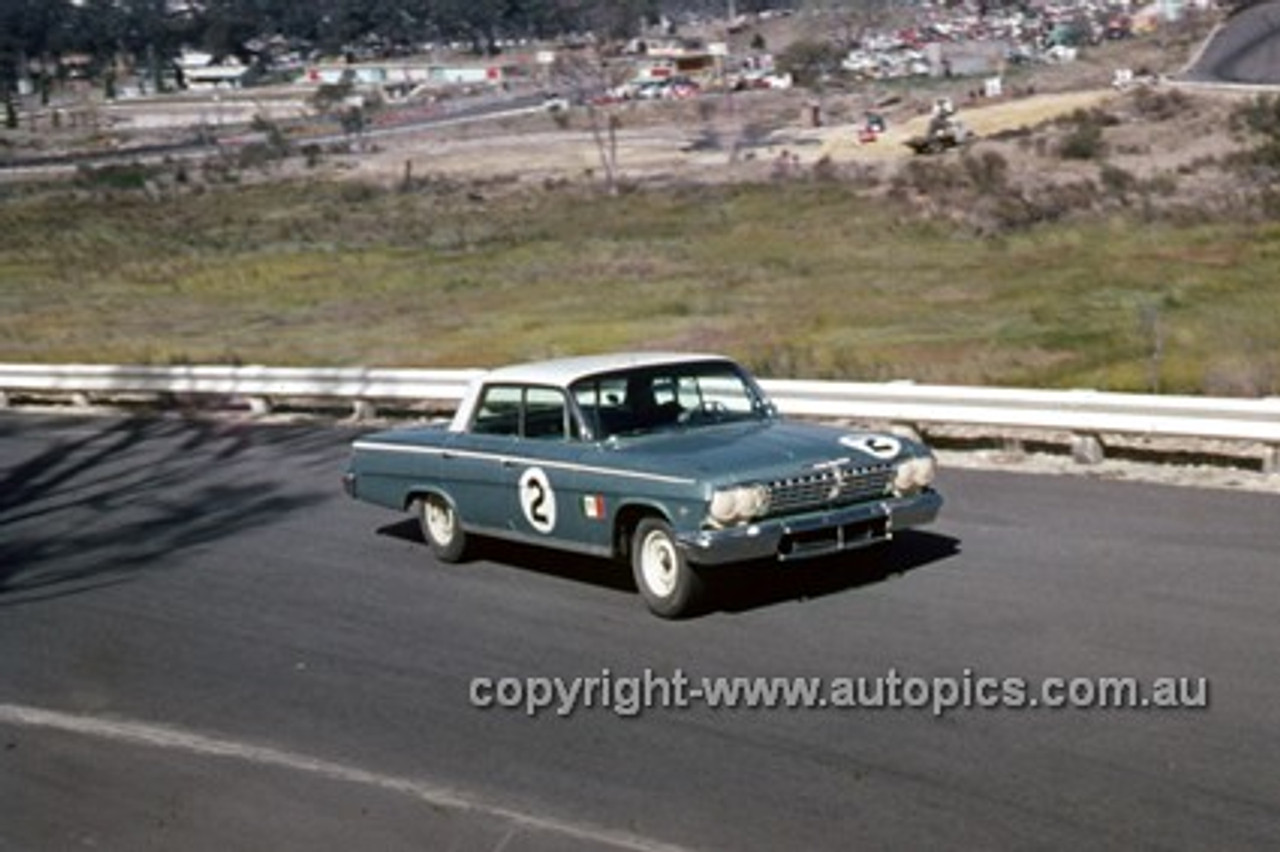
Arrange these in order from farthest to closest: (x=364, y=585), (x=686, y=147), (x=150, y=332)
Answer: (x=686, y=147), (x=150, y=332), (x=364, y=585)

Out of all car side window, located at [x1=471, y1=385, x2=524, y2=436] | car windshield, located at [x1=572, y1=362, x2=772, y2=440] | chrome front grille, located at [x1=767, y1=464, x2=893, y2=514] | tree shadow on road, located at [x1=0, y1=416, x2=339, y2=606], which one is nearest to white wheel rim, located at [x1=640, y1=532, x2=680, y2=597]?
chrome front grille, located at [x1=767, y1=464, x2=893, y2=514]

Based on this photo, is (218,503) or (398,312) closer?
(218,503)

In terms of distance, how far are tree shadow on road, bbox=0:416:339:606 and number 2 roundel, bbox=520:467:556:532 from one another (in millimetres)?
3054

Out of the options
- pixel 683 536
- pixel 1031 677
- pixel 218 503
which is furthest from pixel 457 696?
pixel 218 503

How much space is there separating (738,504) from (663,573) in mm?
726

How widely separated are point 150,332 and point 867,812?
30.5 meters

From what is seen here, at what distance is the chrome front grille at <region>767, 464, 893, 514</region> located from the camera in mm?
9523

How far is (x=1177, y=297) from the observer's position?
2702 cm

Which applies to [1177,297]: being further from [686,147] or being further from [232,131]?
[232,131]

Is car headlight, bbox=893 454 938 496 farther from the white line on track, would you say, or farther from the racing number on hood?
the white line on track

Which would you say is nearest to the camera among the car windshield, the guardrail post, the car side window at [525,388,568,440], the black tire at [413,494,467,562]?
the car windshield

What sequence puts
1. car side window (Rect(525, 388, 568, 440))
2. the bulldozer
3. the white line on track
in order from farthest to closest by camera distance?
the bulldozer < car side window (Rect(525, 388, 568, 440)) < the white line on track

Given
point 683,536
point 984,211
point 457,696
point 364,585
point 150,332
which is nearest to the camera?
point 457,696

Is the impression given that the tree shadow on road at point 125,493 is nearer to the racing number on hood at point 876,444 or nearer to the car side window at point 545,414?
the car side window at point 545,414
